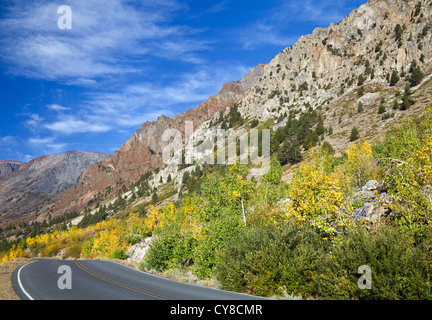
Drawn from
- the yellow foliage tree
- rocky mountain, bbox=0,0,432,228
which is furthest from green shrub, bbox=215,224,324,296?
rocky mountain, bbox=0,0,432,228

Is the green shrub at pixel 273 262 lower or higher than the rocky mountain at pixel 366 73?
lower

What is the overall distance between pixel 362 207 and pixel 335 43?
676 ft

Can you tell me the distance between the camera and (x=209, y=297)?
11.4 meters

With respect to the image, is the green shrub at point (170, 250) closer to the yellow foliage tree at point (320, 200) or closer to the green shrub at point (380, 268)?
the yellow foliage tree at point (320, 200)

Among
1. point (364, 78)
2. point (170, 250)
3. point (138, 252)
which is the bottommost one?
point (138, 252)

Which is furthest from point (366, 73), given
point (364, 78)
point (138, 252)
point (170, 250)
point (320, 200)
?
point (170, 250)

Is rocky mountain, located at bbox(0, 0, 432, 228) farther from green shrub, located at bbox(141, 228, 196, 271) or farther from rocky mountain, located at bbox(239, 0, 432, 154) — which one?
green shrub, located at bbox(141, 228, 196, 271)

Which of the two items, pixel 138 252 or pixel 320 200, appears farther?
pixel 138 252

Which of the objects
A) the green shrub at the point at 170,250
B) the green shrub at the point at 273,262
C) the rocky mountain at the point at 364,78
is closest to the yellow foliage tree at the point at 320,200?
the green shrub at the point at 273,262

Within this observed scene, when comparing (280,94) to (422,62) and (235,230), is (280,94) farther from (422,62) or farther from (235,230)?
(235,230)

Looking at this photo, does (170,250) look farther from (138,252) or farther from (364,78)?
(364,78)
